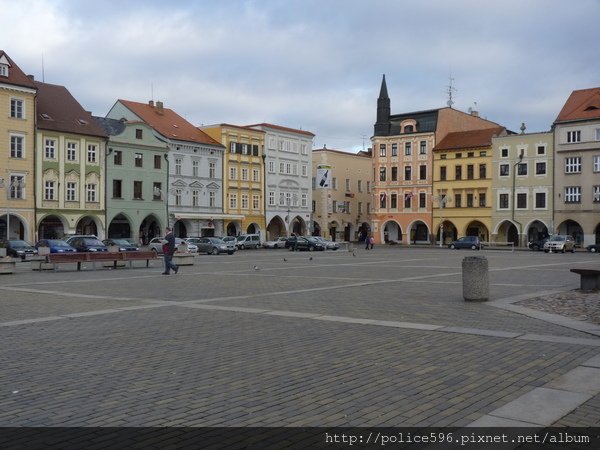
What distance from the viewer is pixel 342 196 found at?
9256 centimetres

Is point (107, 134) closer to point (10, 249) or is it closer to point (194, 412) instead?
point (10, 249)

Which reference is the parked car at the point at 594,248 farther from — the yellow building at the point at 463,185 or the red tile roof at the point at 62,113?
the red tile roof at the point at 62,113

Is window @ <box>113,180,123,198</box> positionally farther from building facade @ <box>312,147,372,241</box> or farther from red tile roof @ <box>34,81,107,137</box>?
building facade @ <box>312,147,372,241</box>

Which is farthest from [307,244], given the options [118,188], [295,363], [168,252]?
[295,363]

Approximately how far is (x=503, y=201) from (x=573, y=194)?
8.16m

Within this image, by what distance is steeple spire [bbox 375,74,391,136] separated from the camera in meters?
85.3

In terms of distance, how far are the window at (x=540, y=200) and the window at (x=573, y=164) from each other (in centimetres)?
371

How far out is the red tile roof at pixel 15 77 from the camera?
53.0 metres

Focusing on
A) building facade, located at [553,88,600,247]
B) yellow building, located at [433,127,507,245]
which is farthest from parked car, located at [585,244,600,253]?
yellow building, located at [433,127,507,245]

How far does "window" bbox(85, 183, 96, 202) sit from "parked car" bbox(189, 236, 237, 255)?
1128 cm

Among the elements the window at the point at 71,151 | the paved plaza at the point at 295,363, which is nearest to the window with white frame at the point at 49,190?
the window at the point at 71,151

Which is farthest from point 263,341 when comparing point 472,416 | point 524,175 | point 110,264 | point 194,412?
point 524,175

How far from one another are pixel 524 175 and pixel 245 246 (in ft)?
106

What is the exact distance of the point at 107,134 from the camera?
61375 mm
